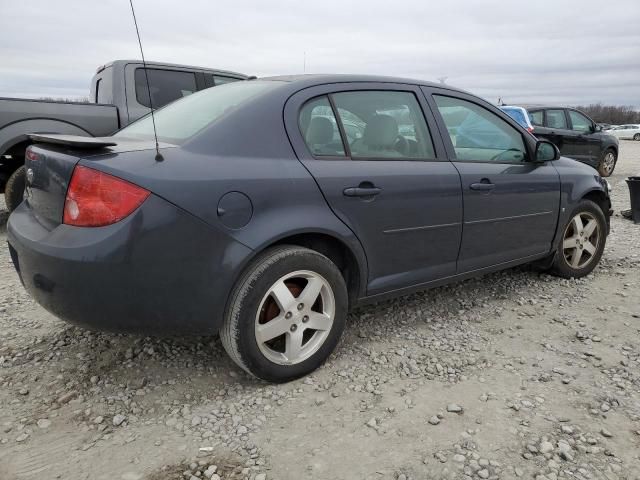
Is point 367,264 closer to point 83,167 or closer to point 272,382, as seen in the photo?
point 272,382

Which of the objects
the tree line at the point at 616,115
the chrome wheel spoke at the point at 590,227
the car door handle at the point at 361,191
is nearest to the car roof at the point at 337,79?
the car door handle at the point at 361,191

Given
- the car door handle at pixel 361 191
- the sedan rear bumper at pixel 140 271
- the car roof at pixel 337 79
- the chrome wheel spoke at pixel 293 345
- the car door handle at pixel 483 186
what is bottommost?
the chrome wheel spoke at pixel 293 345

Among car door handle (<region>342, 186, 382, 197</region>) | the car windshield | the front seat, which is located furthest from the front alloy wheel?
the car windshield

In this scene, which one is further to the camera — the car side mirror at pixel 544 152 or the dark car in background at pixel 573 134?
the dark car in background at pixel 573 134

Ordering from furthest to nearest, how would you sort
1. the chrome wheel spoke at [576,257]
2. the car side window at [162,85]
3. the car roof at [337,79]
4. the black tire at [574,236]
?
1. the car side window at [162,85]
2. the chrome wheel spoke at [576,257]
3. the black tire at [574,236]
4. the car roof at [337,79]

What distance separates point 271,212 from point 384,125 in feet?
3.29

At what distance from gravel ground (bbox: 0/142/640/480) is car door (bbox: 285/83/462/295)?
519mm

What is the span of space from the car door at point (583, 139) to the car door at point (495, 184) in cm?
761

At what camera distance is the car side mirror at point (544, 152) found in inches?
145

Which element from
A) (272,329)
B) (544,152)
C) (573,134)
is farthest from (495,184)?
(573,134)

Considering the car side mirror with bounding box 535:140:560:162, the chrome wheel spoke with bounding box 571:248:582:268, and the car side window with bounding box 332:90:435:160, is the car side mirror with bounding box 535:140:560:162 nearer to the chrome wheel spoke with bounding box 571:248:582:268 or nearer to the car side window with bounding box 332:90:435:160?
the chrome wheel spoke with bounding box 571:248:582:268

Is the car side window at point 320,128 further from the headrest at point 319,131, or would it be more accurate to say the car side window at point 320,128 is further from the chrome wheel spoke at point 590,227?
the chrome wheel spoke at point 590,227

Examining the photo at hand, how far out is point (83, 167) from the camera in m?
2.10

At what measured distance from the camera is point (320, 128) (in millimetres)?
2623
